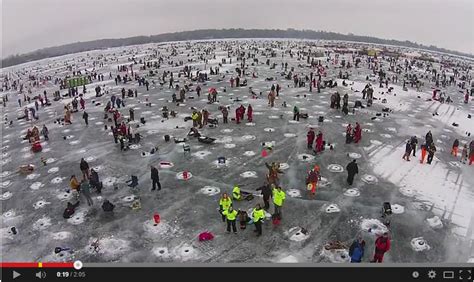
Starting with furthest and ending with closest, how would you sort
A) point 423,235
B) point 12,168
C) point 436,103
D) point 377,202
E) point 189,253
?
point 436,103 < point 12,168 < point 377,202 < point 423,235 < point 189,253

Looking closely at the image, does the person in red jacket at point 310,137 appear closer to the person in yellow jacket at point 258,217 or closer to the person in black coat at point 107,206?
the person in yellow jacket at point 258,217

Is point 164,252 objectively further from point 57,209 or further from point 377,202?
point 377,202

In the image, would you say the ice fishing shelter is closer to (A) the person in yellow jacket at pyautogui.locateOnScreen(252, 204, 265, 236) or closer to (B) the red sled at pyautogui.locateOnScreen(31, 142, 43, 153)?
(B) the red sled at pyautogui.locateOnScreen(31, 142, 43, 153)

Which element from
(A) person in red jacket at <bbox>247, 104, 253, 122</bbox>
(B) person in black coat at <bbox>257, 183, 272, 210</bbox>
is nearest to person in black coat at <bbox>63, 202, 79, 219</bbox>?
(B) person in black coat at <bbox>257, 183, 272, 210</bbox>

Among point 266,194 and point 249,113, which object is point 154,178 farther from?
point 249,113

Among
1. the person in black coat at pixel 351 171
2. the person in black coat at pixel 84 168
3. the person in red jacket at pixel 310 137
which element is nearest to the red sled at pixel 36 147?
the person in black coat at pixel 84 168
